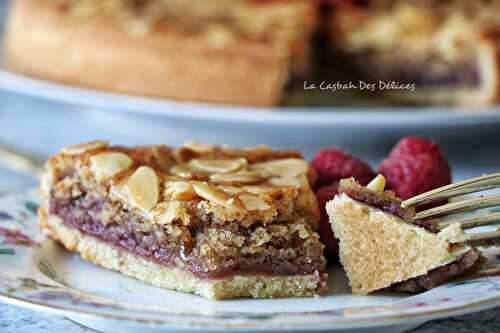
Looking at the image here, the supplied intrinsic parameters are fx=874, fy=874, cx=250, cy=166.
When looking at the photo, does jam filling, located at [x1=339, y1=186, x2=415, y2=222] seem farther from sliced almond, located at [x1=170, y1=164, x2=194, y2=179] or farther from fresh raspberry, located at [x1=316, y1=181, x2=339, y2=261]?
sliced almond, located at [x1=170, y1=164, x2=194, y2=179]

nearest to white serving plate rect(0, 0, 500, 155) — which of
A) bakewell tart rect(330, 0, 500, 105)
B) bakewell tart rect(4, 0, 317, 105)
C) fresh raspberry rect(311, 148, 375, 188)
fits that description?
bakewell tart rect(4, 0, 317, 105)

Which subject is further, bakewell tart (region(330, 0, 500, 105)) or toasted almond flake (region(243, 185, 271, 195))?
bakewell tart (region(330, 0, 500, 105))

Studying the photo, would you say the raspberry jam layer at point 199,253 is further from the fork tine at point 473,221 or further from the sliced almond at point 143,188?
the fork tine at point 473,221

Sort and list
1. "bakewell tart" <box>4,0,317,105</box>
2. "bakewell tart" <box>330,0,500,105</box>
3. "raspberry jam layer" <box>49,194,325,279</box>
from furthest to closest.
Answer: "bakewell tart" <box>330,0,500,105</box>, "bakewell tart" <box>4,0,317,105</box>, "raspberry jam layer" <box>49,194,325,279</box>

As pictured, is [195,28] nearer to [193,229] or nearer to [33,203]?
[33,203]

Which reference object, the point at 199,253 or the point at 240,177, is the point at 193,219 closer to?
the point at 199,253

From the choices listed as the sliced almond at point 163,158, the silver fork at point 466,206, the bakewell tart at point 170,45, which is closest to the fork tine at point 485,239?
the silver fork at point 466,206

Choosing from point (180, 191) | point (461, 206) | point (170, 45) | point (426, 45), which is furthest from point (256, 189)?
point (426, 45)
